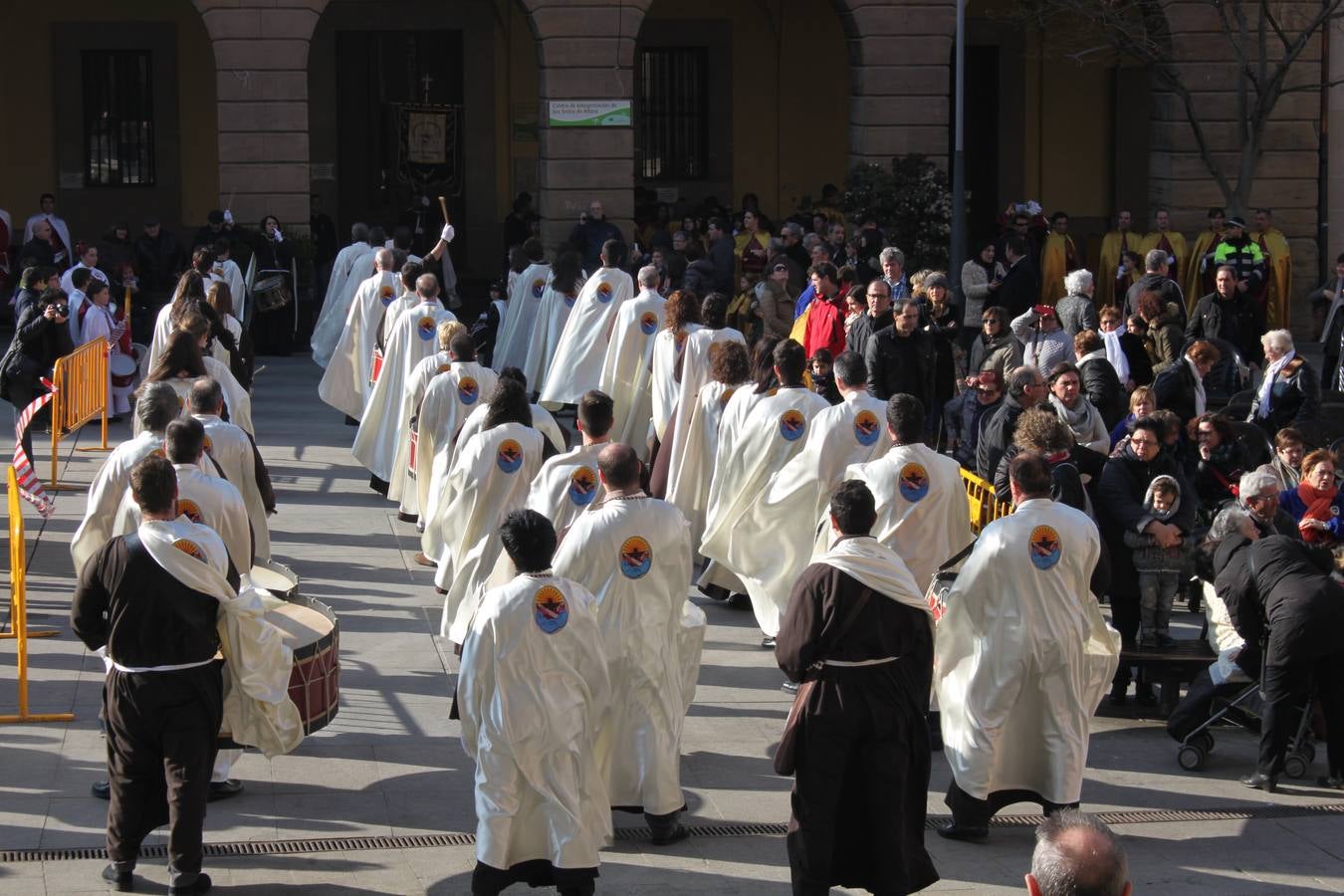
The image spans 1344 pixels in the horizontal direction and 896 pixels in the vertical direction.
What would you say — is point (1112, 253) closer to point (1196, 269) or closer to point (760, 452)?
point (1196, 269)

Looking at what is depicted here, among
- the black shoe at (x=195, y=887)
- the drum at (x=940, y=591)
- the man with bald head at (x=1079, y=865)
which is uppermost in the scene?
the man with bald head at (x=1079, y=865)

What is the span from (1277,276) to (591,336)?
9.42 m

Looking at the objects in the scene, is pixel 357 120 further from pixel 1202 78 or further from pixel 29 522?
pixel 29 522

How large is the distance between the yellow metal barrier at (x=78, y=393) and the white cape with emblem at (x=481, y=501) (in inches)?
209

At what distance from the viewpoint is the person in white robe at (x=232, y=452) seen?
9.54 metres

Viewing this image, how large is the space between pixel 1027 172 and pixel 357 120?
9371 mm

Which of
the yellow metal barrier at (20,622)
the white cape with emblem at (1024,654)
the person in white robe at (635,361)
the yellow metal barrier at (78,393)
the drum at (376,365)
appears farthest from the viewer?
the drum at (376,365)

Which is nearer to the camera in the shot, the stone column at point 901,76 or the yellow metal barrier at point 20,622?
the yellow metal barrier at point 20,622

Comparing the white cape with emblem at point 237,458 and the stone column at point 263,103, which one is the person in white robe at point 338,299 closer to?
the stone column at point 263,103

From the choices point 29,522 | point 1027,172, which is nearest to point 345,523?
point 29,522

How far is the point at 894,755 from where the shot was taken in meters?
6.84

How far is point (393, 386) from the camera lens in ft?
47.9

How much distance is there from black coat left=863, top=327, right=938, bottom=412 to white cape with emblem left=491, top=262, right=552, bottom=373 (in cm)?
625

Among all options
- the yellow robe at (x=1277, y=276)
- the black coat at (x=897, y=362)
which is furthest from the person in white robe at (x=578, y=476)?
the yellow robe at (x=1277, y=276)
